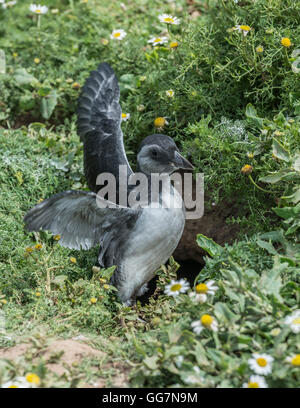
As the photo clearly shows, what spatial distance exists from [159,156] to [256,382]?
1.45m

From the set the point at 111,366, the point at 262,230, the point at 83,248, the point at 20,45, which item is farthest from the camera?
the point at 20,45

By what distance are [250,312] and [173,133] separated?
183cm

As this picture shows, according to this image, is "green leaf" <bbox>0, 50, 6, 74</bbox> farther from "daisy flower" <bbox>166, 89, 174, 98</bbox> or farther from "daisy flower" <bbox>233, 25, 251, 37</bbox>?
"daisy flower" <bbox>233, 25, 251, 37</bbox>

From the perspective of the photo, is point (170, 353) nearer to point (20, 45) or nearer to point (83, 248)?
point (83, 248)

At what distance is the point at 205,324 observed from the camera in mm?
2404

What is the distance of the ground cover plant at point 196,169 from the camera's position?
2.43 meters

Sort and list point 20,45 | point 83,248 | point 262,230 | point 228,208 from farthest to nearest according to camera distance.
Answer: point 20,45
point 228,208
point 83,248
point 262,230

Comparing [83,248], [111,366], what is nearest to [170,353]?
[111,366]

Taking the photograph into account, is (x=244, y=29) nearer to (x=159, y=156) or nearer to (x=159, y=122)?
(x=159, y=122)

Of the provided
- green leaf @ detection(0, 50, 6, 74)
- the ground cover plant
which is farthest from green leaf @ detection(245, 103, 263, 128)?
green leaf @ detection(0, 50, 6, 74)

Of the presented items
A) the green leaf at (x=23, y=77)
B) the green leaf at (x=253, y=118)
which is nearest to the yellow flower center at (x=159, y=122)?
the green leaf at (x=253, y=118)

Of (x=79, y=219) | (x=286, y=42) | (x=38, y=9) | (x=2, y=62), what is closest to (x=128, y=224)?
(x=79, y=219)

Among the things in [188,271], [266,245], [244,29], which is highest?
[244,29]

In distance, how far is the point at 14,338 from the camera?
109 inches
